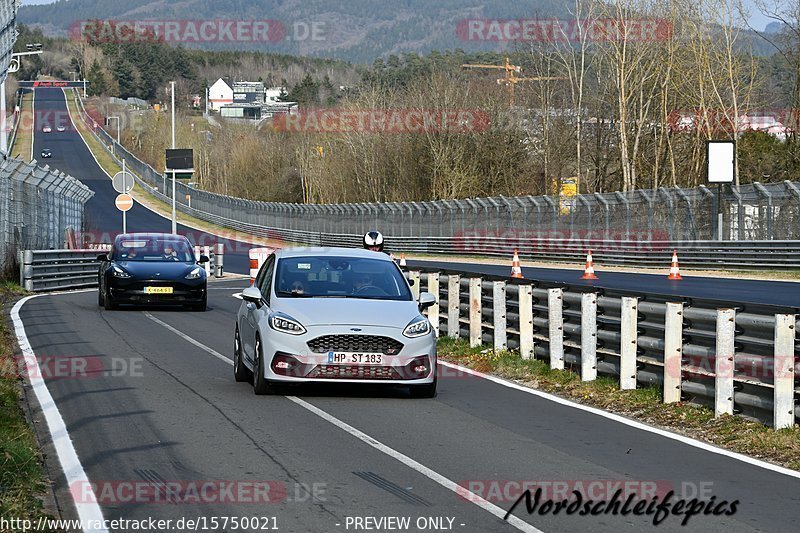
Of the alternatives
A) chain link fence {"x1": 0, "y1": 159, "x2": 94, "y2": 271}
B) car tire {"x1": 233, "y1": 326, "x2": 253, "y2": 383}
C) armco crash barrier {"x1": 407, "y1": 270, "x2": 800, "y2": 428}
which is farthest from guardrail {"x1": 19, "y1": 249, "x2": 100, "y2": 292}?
car tire {"x1": 233, "y1": 326, "x2": 253, "y2": 383}

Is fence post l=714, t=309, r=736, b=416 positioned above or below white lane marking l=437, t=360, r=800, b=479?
above

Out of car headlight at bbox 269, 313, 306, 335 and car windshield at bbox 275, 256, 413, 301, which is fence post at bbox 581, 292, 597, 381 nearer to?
car windshield at bbox 275, 256, 413, 301

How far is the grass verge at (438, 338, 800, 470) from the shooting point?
9766 mm

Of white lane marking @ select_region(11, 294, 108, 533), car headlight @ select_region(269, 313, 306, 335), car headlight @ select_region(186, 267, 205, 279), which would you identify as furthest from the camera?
car headlight @ select_region(186, 267, 205, 279)

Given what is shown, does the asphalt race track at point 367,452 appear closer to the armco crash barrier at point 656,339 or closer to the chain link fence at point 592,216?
the armco crash barrier at point 656,339

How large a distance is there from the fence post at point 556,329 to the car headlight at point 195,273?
11464mm

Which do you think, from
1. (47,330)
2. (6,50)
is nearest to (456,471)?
(47,330)

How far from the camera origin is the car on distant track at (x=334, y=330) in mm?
12023

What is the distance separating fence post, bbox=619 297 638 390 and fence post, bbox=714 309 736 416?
1699 mm

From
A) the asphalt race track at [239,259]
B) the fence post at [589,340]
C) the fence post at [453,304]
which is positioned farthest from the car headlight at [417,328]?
the asphalt race track at [239,259]

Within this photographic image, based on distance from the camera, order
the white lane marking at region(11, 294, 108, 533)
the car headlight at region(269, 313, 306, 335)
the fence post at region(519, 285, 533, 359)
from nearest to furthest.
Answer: the white lane marking at region(11, 294, 108, 533)
the car headlight at region(269, 313, 306, 335)
the fence post at region(519, 285, 533, 359)

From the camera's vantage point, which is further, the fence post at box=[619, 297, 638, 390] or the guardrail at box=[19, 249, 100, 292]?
the guardrail at box=[19, 249, 100, 292]

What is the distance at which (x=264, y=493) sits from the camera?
768 cm

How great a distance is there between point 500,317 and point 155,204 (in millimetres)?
90122
